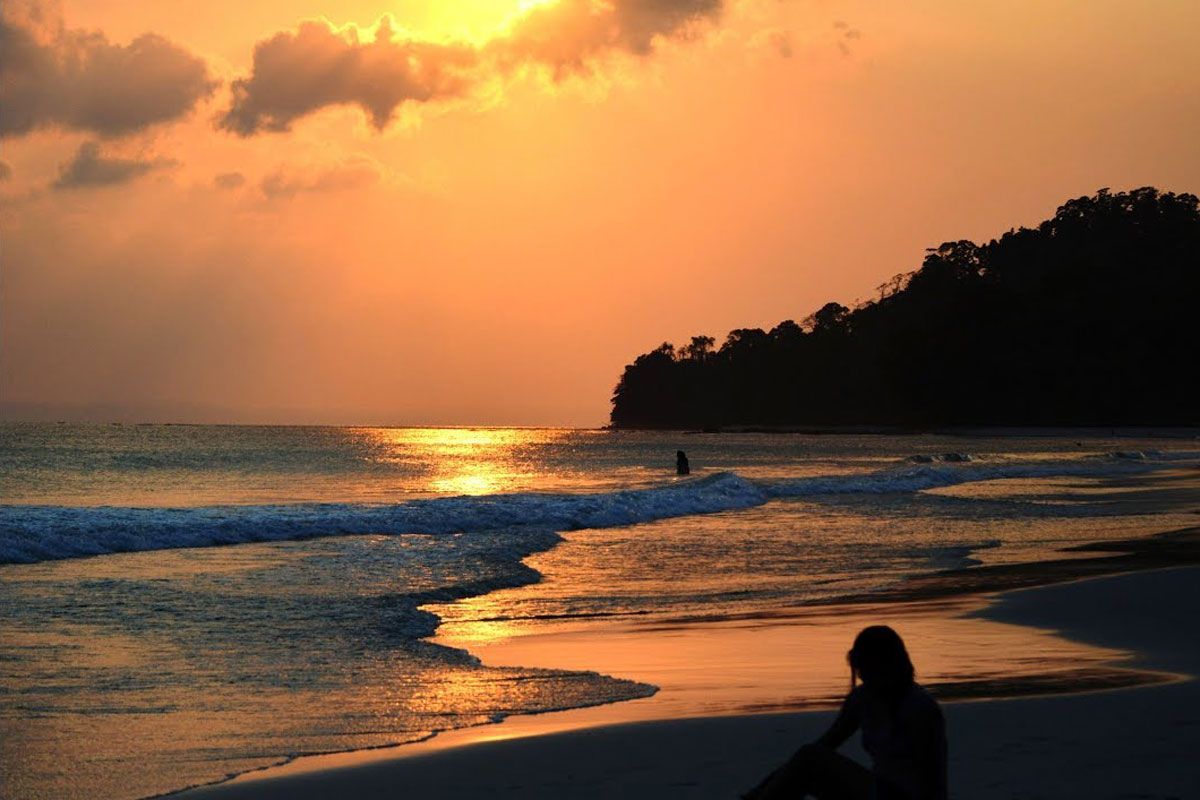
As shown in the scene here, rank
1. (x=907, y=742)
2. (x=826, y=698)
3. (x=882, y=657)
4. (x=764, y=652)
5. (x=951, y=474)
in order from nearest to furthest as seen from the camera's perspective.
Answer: (x=882, y=657) < (x=907, y=742) < (x=826, y=698) < (x=764, y=652) < (x=951, y=474)

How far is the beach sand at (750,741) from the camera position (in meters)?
8.12

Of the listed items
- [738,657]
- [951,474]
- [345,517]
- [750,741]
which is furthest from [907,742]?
[951,474]

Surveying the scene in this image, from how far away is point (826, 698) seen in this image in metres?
11.0

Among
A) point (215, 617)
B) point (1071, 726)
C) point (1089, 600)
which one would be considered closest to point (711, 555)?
point (1089, 600)

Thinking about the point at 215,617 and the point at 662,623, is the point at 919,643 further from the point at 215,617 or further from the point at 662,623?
the point at 215,617

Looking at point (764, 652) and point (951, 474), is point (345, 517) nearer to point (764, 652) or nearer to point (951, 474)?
point (764, 652)

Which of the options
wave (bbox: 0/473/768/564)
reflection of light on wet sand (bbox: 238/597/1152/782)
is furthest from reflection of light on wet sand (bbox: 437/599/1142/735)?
wave (bbox: 0/473/768/564)

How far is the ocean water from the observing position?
10359 millimetres

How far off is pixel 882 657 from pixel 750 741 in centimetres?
335

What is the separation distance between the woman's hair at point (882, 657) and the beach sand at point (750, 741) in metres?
1.98

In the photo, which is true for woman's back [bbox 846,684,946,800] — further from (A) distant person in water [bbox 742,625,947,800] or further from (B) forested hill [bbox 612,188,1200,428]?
(B) forested hill [bbox 612,188,1200,428]

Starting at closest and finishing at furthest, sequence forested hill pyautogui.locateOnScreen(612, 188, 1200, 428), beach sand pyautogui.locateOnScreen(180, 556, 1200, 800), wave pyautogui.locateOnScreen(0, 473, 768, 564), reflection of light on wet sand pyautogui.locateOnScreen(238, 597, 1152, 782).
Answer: beach sand pyautogui.locateOnScreen(180, 556, 1200, 800) < reflection of light on wet sand pyautogui.locateOnScreen(238, 597, 1152, 782) < wave pyautogui.locateOnScreen(0, 473, 768, 564) < forested hill pyautogui.locateOnScreen(612, 188, 1200, 428)

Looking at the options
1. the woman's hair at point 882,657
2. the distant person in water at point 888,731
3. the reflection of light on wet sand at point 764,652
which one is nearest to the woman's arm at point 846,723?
the distant person in water at point 888,731

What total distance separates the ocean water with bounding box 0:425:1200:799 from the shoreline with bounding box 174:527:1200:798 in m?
0.33
